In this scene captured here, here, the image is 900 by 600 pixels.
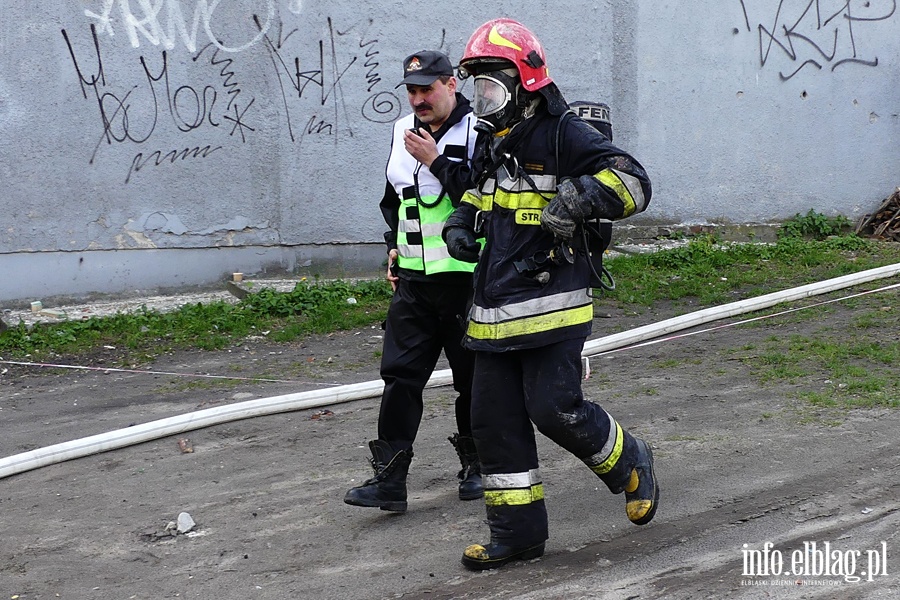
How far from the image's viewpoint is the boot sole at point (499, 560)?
376 centimetres

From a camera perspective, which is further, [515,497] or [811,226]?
[811,226]

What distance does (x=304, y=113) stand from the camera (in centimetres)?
943

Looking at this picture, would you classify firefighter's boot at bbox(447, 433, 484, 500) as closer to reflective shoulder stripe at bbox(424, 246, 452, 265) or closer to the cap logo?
reflective shoulder stripe at bbox(424, 246, 452, 265)

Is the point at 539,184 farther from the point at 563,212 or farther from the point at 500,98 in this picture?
the point at 500,98

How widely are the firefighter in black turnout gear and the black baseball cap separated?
0.49 m

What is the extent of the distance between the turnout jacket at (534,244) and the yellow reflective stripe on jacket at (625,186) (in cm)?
3

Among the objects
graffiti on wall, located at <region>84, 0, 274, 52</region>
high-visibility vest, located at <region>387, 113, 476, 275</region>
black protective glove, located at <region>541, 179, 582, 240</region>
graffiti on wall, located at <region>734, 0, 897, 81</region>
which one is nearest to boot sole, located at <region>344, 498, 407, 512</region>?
high-visibility vest, located at <region>387, 113, 476, 275</region>

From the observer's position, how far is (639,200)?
11.9 ft

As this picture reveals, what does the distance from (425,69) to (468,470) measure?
1.77 metres

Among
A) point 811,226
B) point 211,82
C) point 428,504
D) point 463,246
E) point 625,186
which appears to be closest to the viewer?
point 625,186

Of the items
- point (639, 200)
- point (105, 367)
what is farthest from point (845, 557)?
point (105, 367)

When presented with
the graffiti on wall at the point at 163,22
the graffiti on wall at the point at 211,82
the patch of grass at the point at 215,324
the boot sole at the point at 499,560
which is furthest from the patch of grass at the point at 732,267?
the boot sole at the point at 499,560

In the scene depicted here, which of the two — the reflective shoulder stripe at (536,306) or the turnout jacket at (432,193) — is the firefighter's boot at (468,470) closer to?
the turnout jacket at (432,193)

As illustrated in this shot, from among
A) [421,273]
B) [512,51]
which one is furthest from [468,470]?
[512,51]
